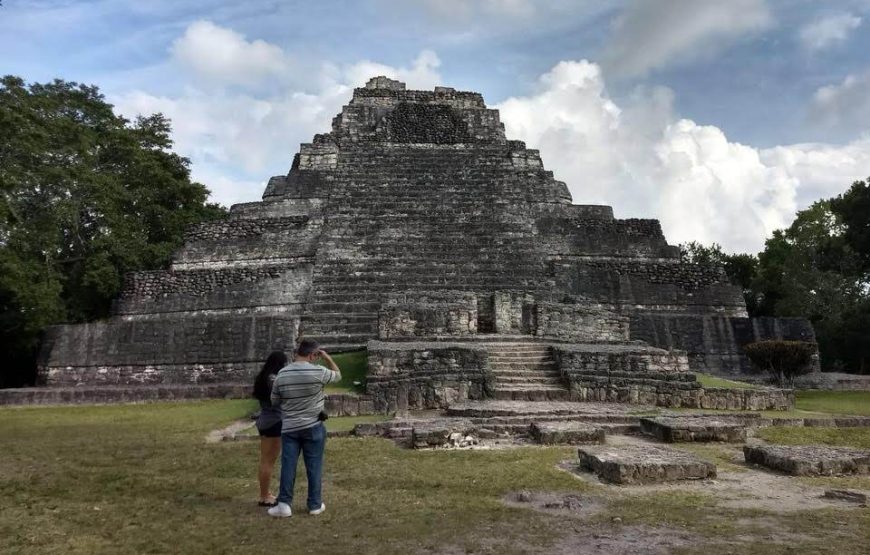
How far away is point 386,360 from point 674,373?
465 cm

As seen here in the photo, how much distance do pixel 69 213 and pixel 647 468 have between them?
1848 centimetres

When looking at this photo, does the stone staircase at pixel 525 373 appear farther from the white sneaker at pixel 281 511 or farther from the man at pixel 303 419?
the white sneaker at pixel 281 511

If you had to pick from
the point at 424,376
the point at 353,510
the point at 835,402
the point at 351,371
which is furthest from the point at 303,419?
the point at 835,402

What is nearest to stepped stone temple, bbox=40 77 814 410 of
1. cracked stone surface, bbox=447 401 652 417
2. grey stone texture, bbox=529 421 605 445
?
cracked stone surface, bbox=447 401 652 417

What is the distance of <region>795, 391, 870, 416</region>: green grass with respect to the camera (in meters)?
10.1

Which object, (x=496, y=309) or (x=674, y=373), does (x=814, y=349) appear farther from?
(x=496, y=309)

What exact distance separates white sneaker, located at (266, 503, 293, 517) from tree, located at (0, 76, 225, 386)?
11220 millimetres

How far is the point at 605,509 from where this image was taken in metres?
4.28

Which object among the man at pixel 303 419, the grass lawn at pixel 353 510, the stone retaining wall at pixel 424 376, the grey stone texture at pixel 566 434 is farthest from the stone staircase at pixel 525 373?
the man at pixel 303 419

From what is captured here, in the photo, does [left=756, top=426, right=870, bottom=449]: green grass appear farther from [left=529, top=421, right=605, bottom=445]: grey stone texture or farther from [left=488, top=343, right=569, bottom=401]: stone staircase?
[left=488, top=343, right=569, bottom=401]: stone staircase

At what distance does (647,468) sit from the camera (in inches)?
198

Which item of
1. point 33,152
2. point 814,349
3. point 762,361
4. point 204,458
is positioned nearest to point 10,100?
point 33,152

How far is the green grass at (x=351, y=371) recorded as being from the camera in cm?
992

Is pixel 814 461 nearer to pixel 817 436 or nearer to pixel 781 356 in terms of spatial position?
pixel 817 436
